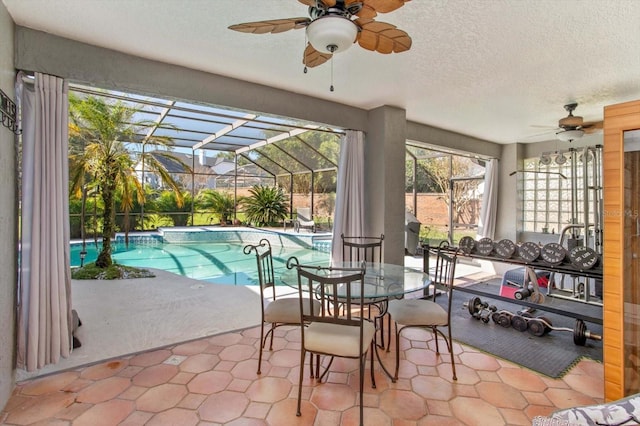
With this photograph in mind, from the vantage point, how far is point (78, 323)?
10.1 feet

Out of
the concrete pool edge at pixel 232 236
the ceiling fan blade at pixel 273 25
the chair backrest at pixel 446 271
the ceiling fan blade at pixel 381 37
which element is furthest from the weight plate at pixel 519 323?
the concrete pool edge at pixel 232 236

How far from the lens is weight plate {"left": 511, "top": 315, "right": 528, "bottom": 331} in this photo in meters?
3.29

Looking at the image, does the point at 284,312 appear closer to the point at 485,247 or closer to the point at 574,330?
the point at 485,247

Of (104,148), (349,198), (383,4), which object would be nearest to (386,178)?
(349,198)

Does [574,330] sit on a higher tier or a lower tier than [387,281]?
lower

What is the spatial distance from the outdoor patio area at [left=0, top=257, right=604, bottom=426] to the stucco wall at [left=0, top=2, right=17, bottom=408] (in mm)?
253

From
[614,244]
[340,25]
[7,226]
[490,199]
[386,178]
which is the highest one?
[340,25]

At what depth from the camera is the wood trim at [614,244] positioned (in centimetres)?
203

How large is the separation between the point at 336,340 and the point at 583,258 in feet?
8.11

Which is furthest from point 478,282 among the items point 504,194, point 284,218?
point 284,218

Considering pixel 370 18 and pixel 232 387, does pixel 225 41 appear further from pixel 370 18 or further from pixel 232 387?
pixel 232 387

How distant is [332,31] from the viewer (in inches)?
58.7

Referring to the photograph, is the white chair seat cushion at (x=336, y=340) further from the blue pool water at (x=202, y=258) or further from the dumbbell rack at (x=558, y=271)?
the blue pool water at (x=202, y=258)

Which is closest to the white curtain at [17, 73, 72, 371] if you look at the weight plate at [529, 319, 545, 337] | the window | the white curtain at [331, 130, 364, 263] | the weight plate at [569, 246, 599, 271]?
the white curtain at [331, 130, 364, 263]
